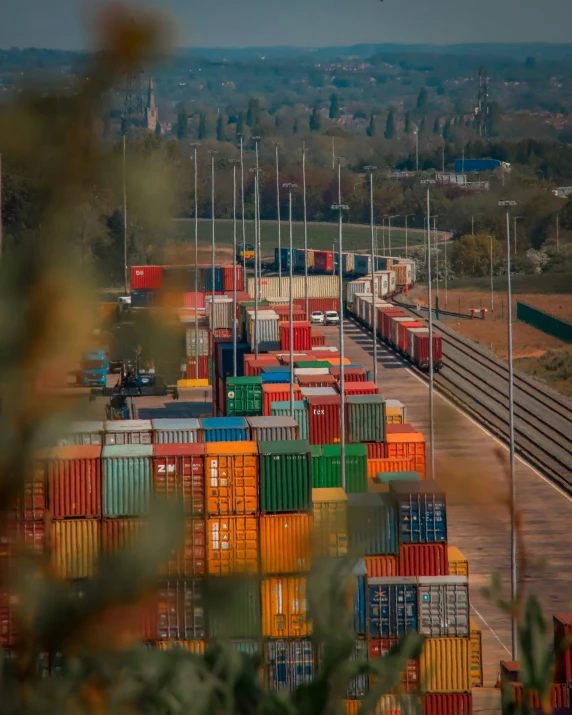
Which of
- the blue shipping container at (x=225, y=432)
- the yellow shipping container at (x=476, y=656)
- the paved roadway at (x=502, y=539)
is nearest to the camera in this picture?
the yellow shipping container at (x=476, y=656)

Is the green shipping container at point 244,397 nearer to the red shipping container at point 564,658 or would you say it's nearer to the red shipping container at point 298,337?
the red shipping container at point 298,337

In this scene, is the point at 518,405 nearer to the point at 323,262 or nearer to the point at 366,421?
the point at 366,421

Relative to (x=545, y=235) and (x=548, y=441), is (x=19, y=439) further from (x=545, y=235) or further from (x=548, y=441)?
(x=545, y=235)

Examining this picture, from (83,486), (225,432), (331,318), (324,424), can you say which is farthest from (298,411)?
(331,318)

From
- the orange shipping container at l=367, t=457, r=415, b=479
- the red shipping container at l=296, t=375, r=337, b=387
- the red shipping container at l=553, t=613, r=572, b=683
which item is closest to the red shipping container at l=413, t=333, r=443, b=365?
the red shipping container at l=296, t=375, r=337, b=387

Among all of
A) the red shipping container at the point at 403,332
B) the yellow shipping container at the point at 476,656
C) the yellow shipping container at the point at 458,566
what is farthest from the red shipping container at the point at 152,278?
the red shipping container at the point at 403,332

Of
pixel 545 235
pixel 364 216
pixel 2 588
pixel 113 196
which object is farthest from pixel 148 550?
pixel 364 216
